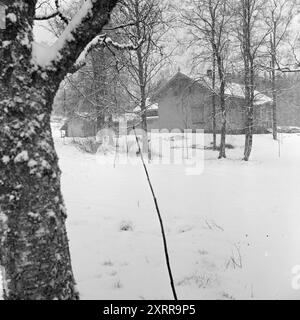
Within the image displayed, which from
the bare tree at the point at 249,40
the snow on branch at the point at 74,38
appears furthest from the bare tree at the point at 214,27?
the snow on branch at the point at 74,38

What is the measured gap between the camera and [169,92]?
35.1 m

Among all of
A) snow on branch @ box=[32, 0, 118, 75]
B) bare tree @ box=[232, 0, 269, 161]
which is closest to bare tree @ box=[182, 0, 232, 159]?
bare tree @ box=[232, 0, 269, 161]

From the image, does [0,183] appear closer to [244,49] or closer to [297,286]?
[297,286]

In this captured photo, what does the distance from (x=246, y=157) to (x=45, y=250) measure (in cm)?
1691

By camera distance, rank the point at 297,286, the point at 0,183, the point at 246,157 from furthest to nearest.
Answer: the point at 246,157, the point at 297,286, the point at 0,183

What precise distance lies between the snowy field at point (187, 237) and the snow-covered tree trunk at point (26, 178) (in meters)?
1.26

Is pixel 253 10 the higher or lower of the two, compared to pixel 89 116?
higher

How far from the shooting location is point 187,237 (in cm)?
568

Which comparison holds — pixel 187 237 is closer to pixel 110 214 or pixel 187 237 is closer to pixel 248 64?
pixel 110 214

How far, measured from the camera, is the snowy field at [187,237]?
3936 millimetres

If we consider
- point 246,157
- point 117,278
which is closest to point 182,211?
point 117,278

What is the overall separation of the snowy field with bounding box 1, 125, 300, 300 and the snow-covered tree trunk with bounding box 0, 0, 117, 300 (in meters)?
1.26

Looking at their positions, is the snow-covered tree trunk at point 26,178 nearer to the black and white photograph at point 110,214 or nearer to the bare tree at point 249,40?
the black and white photograph at point 110,214

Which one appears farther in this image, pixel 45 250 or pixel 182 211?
pixel 182 211
